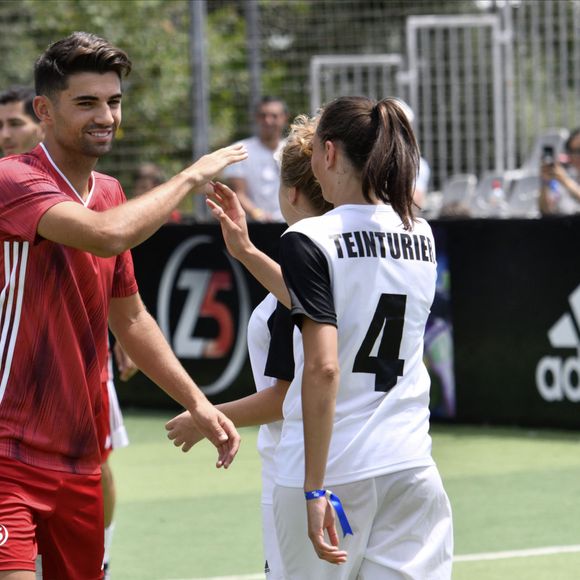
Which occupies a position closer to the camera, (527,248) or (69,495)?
(69,495)

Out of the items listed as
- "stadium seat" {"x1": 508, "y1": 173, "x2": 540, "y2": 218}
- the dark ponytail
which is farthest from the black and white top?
"stadium seat" {"x1": 508, "y1": 173, "x2": 540, "y2": 218}

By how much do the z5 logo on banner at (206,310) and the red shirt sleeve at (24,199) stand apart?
23.5ft

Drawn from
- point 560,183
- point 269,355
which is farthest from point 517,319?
point 269,355

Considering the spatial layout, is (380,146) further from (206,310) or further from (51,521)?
(206,310)

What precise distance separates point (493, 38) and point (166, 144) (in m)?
4.06

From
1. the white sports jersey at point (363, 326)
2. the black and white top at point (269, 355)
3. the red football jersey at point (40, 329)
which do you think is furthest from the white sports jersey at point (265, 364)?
the red football jersey at point (40, 329)

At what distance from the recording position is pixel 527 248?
9.95 metres

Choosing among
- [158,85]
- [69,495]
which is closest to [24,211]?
[69,495]

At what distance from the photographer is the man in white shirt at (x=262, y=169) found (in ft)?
38.6

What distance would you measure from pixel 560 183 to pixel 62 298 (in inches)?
325

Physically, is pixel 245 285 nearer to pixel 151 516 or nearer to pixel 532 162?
pixel 151 516

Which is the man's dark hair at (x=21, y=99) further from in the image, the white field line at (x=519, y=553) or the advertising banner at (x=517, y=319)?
the advertising banner at (x=517, y=319)

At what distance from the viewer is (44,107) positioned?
4.06 meters

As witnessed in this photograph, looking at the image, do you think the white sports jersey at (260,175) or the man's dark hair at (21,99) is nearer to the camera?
the man's dark hair at (21,99)
